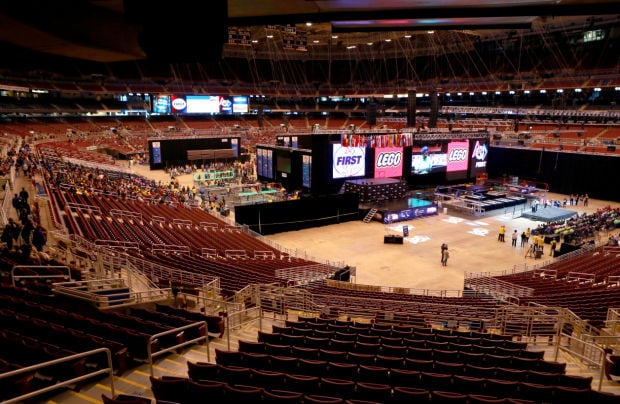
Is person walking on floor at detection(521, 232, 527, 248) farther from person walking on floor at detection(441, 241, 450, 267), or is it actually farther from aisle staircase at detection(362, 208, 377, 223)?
aisle staircase at detection(362, 208, 377, 223)

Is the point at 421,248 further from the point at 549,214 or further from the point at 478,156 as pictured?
the point at 478,156

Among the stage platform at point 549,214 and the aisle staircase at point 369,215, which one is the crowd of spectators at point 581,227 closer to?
the stage platform at point 549,214

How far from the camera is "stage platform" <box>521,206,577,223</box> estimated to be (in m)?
31.0

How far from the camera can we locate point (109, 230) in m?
16.9

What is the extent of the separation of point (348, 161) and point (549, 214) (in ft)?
52.1

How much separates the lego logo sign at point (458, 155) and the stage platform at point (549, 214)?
848cm

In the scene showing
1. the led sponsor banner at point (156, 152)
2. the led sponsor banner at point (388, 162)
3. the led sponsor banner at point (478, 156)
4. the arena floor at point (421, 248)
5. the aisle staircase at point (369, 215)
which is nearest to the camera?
the arena floor at point (421, 248)

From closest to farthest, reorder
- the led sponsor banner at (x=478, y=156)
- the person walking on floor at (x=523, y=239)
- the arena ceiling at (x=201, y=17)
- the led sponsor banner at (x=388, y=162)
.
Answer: the arena ceiling at (x=201, y=17) → the person walking on floor at (x=523, y=239) → the led sponsor banner at (x=388, y=162) → the led sponsor banner at (x=478, y=156)

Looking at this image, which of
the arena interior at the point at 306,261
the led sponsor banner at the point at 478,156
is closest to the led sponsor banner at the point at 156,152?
the arena interior at the point at 306,261

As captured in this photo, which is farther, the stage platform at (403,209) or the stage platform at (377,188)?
the stage platform at (377,188)

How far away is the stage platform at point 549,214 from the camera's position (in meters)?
31.0

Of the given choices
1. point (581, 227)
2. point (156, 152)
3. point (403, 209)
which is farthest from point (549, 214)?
point (156, 152)

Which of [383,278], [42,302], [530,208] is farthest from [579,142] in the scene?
[42,302]

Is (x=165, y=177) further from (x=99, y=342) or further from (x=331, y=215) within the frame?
(x=99, y=342)
